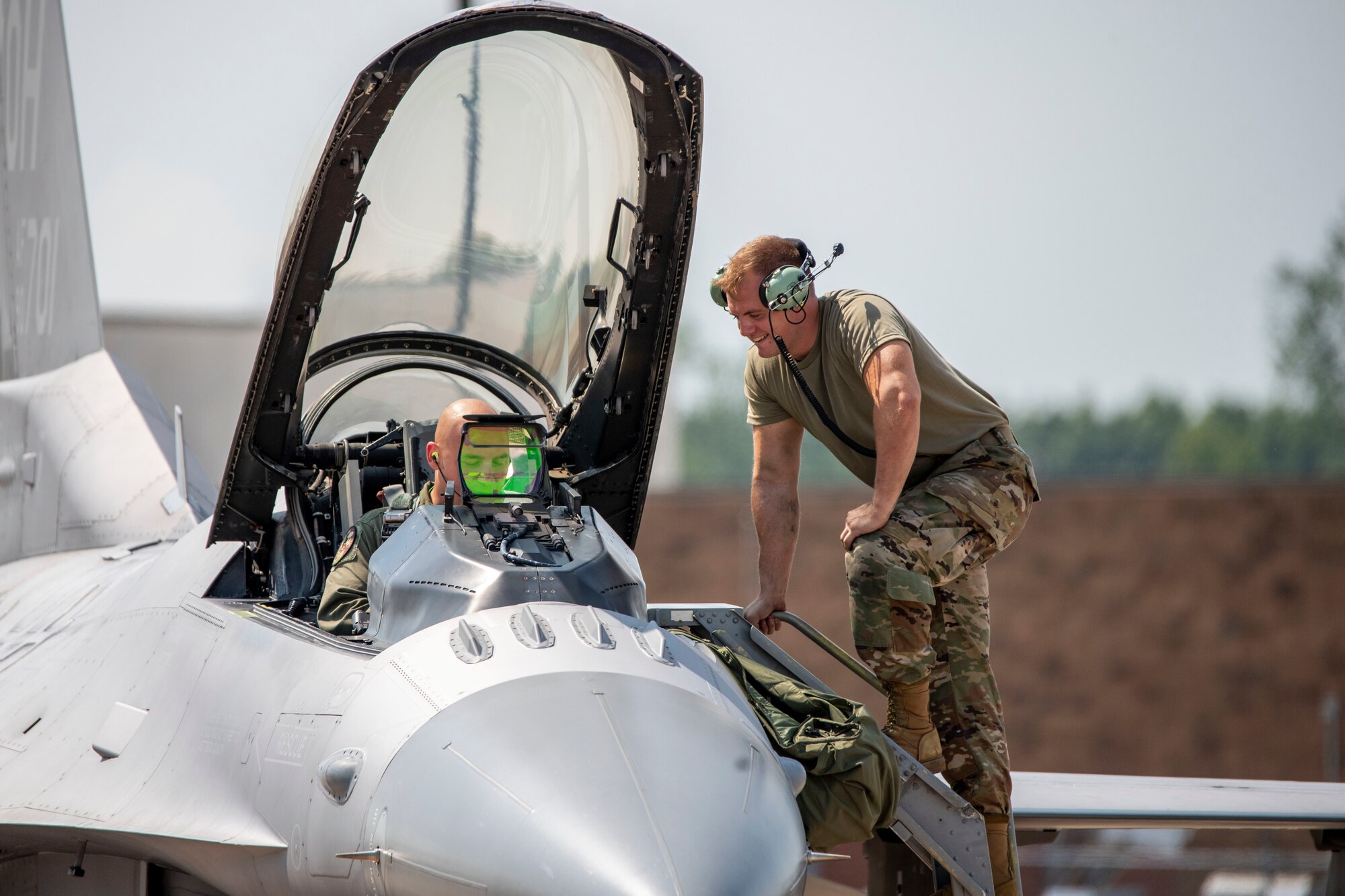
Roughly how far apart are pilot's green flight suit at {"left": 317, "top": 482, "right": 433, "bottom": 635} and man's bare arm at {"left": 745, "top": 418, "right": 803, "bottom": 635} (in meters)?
1.44

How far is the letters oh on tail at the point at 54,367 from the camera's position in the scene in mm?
7867

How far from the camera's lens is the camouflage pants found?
4664 millimetres

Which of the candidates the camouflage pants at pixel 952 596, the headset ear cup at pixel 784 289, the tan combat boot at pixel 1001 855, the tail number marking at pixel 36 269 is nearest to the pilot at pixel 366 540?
the headset ear cup at pixel 784 289

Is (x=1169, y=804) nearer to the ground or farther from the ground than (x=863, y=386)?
nearer to the ground

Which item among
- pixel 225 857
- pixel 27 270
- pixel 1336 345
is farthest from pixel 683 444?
pixel 225 857

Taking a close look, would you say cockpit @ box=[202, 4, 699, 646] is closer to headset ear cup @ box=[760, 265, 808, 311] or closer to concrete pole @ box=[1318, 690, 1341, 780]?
headset ear cup @ box=[760, 265, 808, 311]

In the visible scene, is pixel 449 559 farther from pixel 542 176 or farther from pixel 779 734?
pixel 542 176

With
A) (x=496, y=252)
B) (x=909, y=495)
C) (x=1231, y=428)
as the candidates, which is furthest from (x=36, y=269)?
(x=1231, y=428)

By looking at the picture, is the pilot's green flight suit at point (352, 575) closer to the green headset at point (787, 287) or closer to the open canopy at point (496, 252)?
the open canopy at point (496, 252)

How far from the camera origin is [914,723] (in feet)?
15.6

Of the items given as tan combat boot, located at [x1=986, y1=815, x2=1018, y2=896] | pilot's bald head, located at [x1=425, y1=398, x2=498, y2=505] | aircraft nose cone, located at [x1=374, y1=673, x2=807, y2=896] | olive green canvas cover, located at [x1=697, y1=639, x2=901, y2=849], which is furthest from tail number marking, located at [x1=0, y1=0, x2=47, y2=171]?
tan combat boot, located at [x1=986, y1=815, x2=1018, y2=896]

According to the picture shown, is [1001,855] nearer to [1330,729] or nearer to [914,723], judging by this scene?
[914,723]

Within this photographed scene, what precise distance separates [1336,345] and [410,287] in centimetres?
7029

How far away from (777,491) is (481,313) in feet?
4.89
